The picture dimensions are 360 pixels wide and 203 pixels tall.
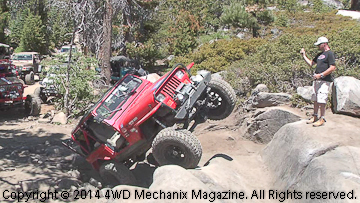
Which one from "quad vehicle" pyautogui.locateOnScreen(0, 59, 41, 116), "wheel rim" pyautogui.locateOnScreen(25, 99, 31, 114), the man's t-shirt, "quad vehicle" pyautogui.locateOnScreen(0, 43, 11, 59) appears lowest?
"wheel rim" pyautogui.locateOnScreen(25, 99, 31, 114)

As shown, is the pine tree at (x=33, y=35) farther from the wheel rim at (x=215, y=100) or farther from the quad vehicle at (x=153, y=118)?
the wheel rim at (x=215, y=100)

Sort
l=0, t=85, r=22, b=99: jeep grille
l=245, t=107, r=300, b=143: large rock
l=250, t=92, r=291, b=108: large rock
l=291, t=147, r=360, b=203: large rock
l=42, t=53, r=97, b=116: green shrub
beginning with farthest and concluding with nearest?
l=42, t=53, r=97, b=116: green shrub < l=0, t=85, r=22, b=99: jeep grille < l=250, t=92, r=291, b=108: large rock < l=245, t=107, r=300, b=143: large rock < l=291, t=147, r=360, b=203: large rock

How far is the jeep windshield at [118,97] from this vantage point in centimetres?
693

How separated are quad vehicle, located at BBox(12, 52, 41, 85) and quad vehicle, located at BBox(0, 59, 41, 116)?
310 inches

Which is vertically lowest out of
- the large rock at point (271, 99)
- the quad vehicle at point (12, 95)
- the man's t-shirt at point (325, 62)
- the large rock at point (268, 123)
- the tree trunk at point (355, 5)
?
the quad vehicle at point (12, 95)

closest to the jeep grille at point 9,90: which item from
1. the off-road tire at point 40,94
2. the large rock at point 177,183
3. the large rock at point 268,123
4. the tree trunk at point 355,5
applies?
the off-road tire at point 40,94

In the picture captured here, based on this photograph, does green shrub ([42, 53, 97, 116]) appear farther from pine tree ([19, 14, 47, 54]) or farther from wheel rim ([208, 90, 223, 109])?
pine tree ([19, 14, 47, 54])

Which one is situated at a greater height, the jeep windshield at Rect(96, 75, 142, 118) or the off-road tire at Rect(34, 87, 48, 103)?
the jeep windshield at Rect(96, 75, 142, 118)

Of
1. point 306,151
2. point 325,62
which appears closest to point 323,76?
point 325,62

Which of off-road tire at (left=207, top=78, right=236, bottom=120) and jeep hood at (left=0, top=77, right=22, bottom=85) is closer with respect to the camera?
off-road tire at (left=207, top=78, right=236, bottom=120)

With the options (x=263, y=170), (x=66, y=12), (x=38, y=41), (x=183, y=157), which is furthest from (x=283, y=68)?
(x=38, y=41)

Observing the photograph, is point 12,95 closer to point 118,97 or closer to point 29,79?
point 118,97

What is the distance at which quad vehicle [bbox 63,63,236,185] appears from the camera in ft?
20.6

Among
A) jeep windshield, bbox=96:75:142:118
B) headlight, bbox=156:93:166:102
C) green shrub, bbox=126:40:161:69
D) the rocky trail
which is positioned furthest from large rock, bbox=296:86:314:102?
green shrub, bbox=126:40:161:69
